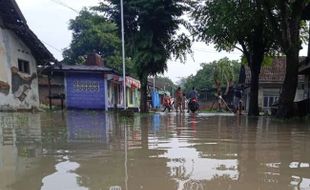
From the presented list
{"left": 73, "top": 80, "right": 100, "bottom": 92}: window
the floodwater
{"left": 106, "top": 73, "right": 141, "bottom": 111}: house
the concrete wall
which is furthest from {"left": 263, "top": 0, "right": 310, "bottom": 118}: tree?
{"left": 73, "top": 80, "right": 100, "bottom": 92}: window

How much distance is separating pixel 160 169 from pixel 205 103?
166 ft

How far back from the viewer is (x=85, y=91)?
29172 millimetres

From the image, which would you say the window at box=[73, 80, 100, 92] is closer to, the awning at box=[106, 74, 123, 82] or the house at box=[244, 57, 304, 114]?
the awning at box=[106, 74, 123, 82]

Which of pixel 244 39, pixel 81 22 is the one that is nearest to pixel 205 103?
pixel 81 22

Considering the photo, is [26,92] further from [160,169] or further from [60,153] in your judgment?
[160,169]

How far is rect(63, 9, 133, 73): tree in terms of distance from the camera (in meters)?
47.7

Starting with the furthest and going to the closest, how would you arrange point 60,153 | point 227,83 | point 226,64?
point 226,64
point 227,83
point 60,153

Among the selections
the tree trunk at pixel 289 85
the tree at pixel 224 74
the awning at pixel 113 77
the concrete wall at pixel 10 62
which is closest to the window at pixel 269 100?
the tree at pixel 224 74

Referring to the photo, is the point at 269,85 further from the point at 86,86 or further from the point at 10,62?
the point at 10,62

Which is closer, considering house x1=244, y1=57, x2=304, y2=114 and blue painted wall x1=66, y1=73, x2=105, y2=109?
blue painted wall x1=66, y1=73, x2=105, y2=109

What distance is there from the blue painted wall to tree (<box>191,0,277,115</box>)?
24.9 ft

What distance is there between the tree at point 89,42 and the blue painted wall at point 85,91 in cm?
1637

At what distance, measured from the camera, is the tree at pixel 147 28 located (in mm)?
24922

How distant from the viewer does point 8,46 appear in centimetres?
2102
